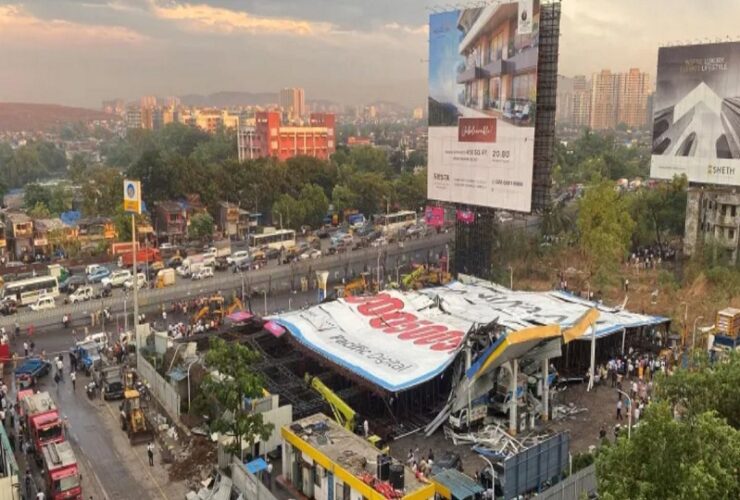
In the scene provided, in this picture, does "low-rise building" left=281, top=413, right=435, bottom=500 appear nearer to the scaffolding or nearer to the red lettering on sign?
the red lettering on sign

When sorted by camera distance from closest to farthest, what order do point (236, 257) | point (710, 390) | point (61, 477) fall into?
point (710, 390) → point (61, 477) → point (236, 257)

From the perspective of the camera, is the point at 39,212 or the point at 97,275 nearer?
the point at 97,275

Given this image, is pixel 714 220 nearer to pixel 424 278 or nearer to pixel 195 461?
pixel 424 278

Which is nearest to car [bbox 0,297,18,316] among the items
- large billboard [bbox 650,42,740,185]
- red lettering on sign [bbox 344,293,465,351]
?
red lettering on sign [bbox 344,293,465,351]

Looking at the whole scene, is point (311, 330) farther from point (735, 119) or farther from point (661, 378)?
point (735, 119)

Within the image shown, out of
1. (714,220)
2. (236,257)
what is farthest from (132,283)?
(714,220)

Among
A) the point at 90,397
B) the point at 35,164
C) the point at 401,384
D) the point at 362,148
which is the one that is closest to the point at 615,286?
the point at 401,384

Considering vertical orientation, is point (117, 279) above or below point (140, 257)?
below
